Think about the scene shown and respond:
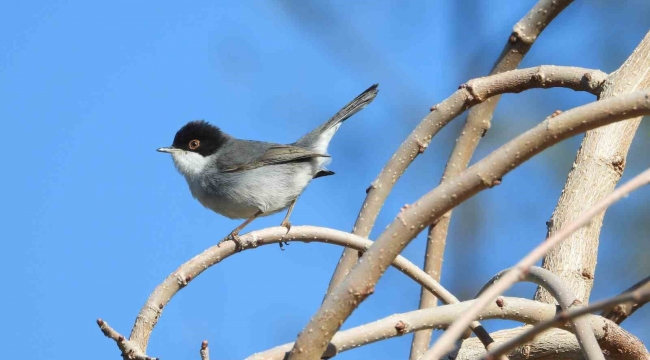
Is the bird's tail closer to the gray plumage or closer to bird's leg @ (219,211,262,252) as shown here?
the gray plumage

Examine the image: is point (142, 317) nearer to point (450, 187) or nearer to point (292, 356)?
point (292, 356)

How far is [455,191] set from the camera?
1.97 metres

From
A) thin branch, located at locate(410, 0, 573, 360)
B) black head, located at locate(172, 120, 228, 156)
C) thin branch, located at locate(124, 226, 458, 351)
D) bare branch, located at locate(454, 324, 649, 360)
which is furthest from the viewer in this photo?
black head, located at locate(172, 120, 228, 156)

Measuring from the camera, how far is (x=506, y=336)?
3365 millimetres

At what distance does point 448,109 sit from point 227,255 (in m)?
1.28

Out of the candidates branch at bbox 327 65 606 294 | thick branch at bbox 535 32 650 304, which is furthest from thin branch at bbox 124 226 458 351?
thick branch at bbox 535 32 650 304

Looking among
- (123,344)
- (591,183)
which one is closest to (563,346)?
(591,183)

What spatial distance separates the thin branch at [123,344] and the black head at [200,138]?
153 inches

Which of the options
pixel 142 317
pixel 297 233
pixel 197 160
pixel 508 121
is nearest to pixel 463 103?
pixel 297 233

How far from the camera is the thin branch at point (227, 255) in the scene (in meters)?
2.87

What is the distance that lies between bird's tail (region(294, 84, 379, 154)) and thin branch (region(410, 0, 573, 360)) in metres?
1.64

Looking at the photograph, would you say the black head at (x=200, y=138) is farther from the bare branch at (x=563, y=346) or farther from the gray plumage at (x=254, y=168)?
the bare branch at (x=563, y=346)

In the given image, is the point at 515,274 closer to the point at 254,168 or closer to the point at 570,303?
the point at 570,303

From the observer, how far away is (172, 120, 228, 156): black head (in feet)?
21.3
